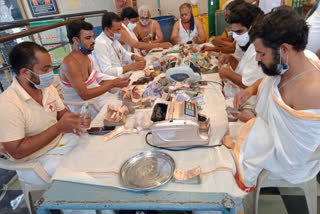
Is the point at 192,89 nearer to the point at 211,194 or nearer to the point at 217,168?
the point at 217,168

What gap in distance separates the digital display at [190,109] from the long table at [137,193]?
22cm

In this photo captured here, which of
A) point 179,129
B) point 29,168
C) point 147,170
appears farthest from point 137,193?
point 29,168

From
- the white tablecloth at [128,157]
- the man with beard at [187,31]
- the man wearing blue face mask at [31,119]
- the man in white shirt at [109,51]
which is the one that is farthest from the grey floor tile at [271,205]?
the man with beard at [187,31]

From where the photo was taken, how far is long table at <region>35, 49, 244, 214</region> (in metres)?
0.97

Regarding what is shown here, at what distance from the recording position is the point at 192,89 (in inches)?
81.2

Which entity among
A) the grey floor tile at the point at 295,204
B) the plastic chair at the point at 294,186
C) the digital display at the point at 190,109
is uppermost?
the digital display at the point at 190,109

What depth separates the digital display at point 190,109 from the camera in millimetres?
1296

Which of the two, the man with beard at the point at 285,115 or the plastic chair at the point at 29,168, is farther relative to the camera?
the plastic chair at the point at 29,168

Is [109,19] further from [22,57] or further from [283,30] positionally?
[283,30]

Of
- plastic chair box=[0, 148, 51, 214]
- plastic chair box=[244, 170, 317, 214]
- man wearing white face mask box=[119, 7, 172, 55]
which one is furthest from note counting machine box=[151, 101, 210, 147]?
man wearing white face mask box=[119, 7, 172, 55]

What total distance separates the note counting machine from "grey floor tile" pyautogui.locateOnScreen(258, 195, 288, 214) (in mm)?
1028

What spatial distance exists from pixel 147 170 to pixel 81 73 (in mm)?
1479

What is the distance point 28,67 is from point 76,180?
3.00 ft

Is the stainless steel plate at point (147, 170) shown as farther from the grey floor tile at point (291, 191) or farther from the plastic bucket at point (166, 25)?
the plastic bucket at point (166, 25)
